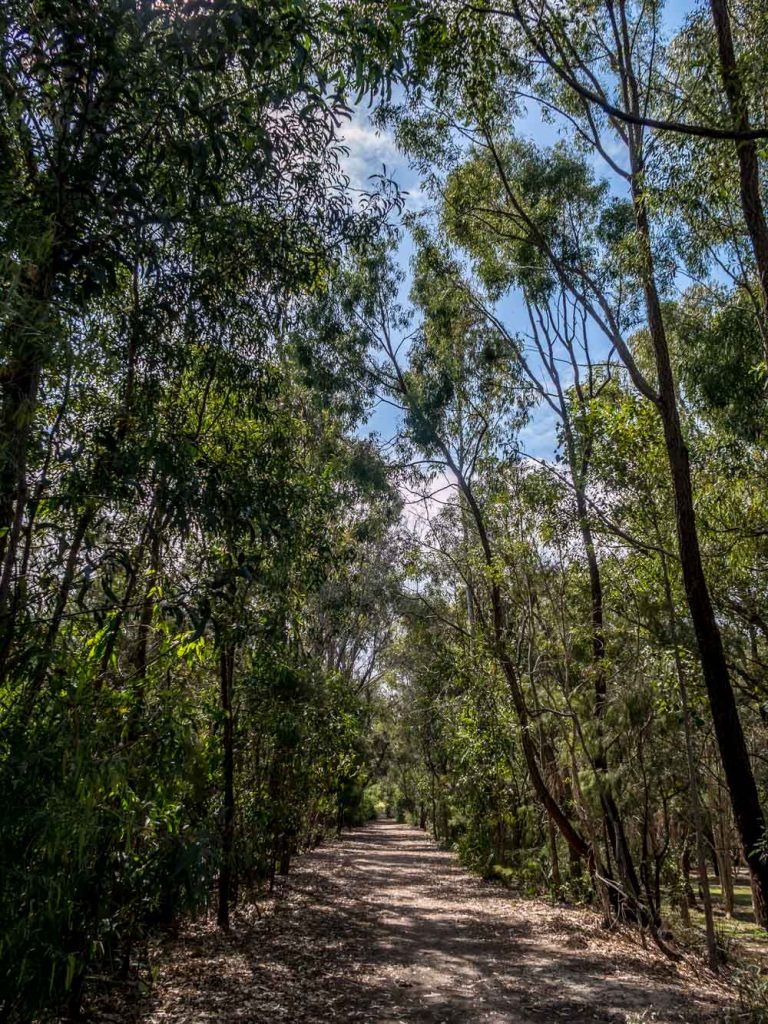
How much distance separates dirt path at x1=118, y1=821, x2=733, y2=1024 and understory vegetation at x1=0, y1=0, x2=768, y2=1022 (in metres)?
0.56

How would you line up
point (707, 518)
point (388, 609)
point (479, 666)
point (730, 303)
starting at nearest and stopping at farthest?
point (707, 518) < point (730, 303) < point (479, 666) < point (388, 609)

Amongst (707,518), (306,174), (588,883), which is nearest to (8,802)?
(306,174)

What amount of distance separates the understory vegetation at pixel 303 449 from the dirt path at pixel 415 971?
1.83 ft

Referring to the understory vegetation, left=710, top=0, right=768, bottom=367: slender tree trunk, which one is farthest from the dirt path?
left=710, top=0, right=768, bottom=367: slender tree trunk

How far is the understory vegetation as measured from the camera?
345 centimetres

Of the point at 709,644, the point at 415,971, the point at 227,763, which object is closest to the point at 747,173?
the point at 709,644

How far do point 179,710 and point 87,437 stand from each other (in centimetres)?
186

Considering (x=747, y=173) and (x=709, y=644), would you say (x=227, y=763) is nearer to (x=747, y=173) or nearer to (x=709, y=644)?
(x=709, y=644)

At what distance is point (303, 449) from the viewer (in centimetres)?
1280

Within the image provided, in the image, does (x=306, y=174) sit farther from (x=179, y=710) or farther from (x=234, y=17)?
(x=179, y=710)

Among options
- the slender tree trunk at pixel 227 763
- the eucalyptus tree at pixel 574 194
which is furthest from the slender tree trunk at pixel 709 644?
the slender tree trunk at pixel 227 763

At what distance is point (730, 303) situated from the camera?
10.7 meters

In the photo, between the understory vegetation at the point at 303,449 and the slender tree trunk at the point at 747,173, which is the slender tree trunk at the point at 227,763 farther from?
the slender tree trunk at the point at 747,173

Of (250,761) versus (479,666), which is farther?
(479,666)
